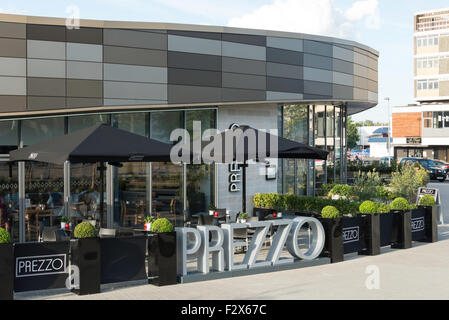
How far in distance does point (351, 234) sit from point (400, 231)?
6.28 ft

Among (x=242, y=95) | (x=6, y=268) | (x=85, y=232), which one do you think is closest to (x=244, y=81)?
(x=242, y=95)

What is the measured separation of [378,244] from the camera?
1335 cm

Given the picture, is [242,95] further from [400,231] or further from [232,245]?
[232,245]

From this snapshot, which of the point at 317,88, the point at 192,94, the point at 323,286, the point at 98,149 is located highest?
the point at 317,88

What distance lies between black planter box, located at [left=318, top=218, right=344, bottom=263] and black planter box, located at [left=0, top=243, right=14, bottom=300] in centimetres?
635

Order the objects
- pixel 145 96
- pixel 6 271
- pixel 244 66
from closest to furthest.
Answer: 1. pixel 6 271
2. pixel 145 96
3. pixel 244 66

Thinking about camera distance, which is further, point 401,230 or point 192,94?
point 192,94

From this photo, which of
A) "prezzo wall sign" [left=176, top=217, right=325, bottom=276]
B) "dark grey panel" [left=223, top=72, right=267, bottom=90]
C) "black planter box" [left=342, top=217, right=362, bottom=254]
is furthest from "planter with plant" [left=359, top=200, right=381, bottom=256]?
"dark grey panel" [left=223, top=72, right=267, bottom=90]

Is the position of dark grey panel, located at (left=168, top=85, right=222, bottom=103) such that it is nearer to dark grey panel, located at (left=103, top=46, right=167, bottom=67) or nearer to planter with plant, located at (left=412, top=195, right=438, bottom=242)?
dark grey panel, located at (left=103, top=46, right=167, bottom=67)

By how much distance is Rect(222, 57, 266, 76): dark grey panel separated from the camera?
17750 mm

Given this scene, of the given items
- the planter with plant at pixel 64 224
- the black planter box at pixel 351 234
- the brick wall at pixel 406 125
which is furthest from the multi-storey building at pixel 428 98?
the planter with plant at pixel 64 224

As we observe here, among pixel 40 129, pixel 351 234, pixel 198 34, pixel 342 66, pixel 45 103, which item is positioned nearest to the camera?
pixel 351 234

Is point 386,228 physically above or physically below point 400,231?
above

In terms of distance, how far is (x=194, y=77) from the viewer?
56.0 feet
